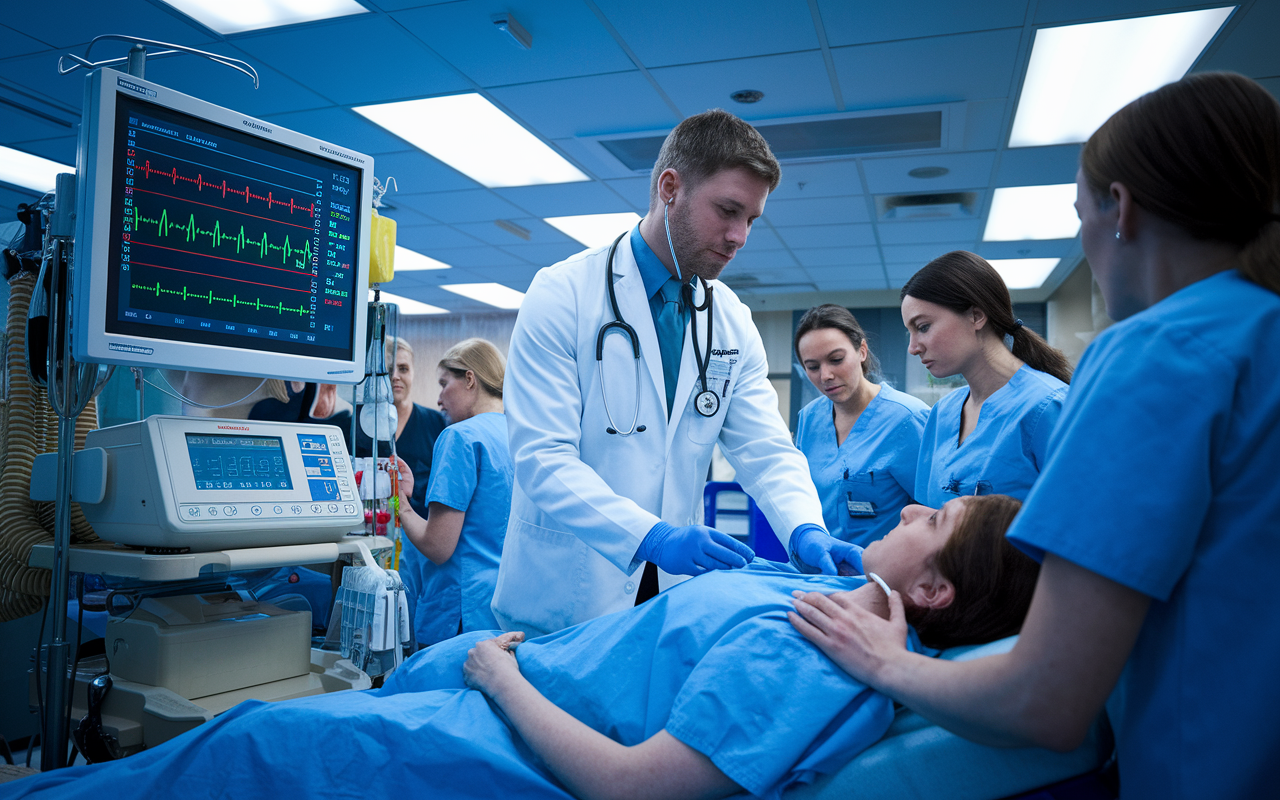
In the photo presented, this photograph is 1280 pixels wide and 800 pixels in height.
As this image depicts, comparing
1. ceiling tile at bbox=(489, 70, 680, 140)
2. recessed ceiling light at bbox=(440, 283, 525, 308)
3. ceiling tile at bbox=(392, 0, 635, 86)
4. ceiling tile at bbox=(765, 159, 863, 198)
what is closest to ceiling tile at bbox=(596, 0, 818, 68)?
ceiling tile at bbox=(392, 0, 635, 86)

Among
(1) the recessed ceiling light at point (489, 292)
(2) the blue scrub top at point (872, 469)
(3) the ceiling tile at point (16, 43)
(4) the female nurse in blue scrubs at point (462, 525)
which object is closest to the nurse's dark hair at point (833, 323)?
(2) the blue scrub top at point (872, 469)

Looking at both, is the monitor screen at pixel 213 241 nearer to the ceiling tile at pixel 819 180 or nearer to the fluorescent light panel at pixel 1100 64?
the fluorescent light panel at pixel 1100 64

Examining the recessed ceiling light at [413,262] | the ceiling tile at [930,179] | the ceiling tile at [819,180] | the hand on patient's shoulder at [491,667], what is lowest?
the hand on patient's shoulder at [491,667]

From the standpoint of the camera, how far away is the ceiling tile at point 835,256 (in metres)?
6.02

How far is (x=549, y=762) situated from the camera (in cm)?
92

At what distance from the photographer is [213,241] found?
1.24 metres

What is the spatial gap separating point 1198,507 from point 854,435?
217 centimetres

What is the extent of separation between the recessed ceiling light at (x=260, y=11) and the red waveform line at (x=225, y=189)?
6.14 ft

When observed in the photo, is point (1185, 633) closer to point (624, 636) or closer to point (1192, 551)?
point (1192, 551)

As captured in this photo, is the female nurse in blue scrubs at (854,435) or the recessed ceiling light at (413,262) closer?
the female nurse in blue scrubs at (854,435)

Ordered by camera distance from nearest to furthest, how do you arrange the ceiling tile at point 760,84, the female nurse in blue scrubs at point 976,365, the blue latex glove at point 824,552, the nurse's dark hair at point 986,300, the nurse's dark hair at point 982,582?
the nurse's dark hair at point 982,582 < the blue latex glove at point 824,552 < the female nurse in blue scrubs at point 976,365 < the nurse's dark hair at point 986,300 < the ceiling tile at point 760,84

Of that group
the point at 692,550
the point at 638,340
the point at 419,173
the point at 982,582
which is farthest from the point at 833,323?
the point at 419,173

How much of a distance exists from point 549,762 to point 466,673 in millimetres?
241

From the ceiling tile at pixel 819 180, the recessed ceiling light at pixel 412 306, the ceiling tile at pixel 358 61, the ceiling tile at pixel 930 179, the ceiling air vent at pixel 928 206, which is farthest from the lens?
the recessed ceiling light at pixel 412 306
